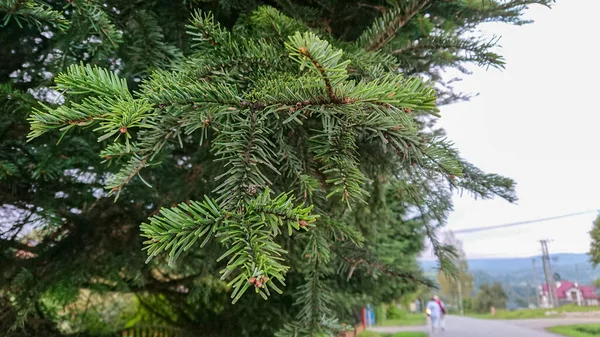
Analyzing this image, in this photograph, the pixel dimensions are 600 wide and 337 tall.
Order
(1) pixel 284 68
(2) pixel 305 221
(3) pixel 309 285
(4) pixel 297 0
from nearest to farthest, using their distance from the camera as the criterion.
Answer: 1. (2) pixel 305 221
2. (1) pixel 284 68
3. (3) pixel 309 285
4. (4) pixel 297 0

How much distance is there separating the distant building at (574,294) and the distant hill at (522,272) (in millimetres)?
37

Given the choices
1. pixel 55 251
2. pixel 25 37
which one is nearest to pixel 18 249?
pixel 55 251

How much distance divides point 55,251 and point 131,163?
1369mm

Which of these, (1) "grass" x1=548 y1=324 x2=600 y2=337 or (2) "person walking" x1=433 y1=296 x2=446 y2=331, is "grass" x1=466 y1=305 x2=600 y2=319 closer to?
(1) "grass" x1=548 y1=324 x2=600 y2=337

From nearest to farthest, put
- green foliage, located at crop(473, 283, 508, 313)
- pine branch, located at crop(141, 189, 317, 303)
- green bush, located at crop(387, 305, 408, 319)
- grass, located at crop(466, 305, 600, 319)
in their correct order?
pine branch, located at crop(141, 189, 317, 303), grass, located at crop(466, 305, 600, 319), green foliage, located at crop(473, 283, 508, 313), green bush, located at crop(387, 305, 408, 319)

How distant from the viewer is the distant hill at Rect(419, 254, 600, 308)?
1704 mm

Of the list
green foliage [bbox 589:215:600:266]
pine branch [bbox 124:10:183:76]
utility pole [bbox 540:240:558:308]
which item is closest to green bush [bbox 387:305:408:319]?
utility pole [bbox 540:240:558:308]

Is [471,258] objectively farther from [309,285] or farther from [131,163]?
[131,163]

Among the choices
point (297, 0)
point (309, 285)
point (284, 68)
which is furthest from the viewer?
point (297, 0)

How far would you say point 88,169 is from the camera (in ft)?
5.01

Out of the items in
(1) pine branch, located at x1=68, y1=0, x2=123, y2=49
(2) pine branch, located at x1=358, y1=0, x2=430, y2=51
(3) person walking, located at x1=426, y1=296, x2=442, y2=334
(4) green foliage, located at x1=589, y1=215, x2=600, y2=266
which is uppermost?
(2) pine branch, located at x1=358, y1=0, x2=430, y2=51

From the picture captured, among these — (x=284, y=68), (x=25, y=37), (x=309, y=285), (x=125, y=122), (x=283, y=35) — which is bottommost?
(x=309, y=285)

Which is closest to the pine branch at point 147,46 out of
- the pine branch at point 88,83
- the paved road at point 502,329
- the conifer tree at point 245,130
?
the conifer tree at point 245,130

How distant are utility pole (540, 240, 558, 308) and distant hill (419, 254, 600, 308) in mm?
34
